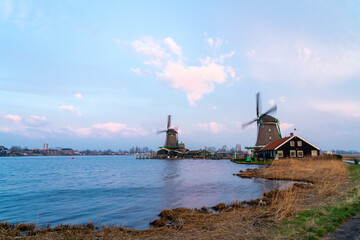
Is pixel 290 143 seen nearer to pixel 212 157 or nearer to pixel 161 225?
pixel 161 225

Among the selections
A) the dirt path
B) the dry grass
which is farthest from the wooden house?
the dirt path

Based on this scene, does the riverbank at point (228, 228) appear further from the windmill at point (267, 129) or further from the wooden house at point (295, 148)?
the windmill at point (267, 129)

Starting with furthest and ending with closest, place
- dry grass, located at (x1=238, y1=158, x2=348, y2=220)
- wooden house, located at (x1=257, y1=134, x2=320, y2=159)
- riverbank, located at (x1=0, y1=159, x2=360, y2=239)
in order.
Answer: wooden house, located at (x1=257, y1=134, x2=320, y2=159), dry grass, located at (x1=238, y1=158, x2=348, y2=220), riverbank, located at (x1=0, y1=159, x2=360, y2=239)

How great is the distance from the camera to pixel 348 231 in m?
7.11

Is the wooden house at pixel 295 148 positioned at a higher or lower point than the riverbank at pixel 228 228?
higher

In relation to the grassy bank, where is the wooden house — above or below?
above

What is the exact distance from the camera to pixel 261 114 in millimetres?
73188

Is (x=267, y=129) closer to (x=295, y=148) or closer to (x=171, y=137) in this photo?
(x=295, y=148)

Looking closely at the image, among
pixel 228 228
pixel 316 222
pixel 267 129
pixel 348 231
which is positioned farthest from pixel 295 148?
pixel 348 231

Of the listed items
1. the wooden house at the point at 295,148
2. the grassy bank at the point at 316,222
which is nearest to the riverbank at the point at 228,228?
the grassy bank at the point at 316,222

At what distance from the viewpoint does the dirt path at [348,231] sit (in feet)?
21.6

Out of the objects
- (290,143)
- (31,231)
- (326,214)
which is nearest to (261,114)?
(290,143)

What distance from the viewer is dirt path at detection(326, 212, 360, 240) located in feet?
21.6

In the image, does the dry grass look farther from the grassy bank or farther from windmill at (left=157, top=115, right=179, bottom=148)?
windmill at (left=157, top=115, right=179, bottom=148)
